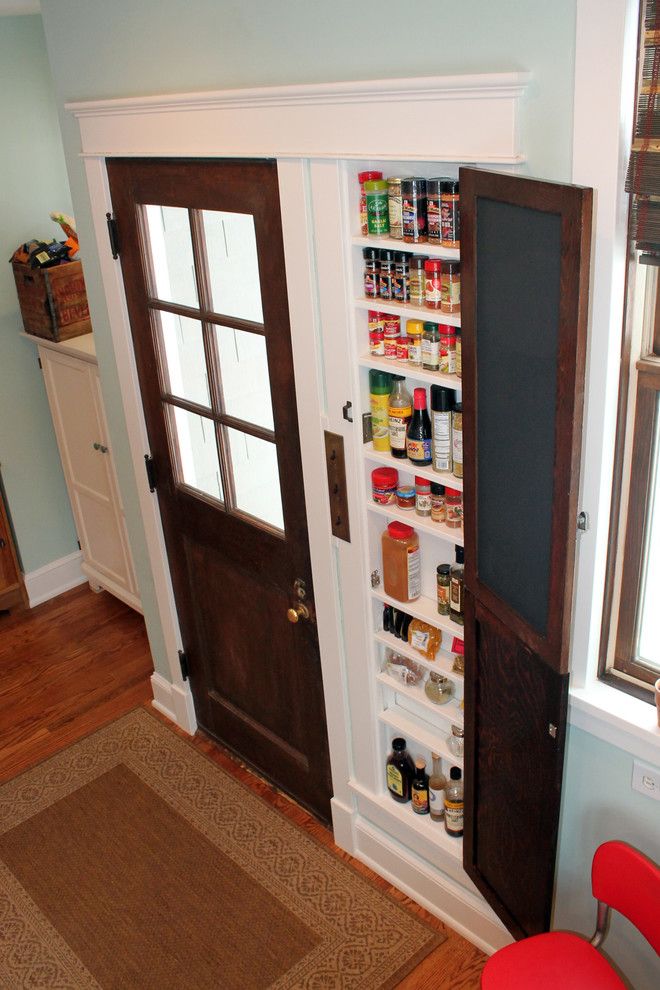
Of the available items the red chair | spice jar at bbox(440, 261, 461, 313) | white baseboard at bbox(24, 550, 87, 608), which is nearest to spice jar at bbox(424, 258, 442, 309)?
spice jar at bbox(440, 261, 461, 313)

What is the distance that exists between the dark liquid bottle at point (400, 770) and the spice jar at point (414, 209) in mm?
1411

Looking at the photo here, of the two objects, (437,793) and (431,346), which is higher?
(431,346)

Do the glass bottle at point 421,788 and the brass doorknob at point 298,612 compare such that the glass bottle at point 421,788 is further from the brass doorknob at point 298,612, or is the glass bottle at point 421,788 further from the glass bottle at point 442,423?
the glass bottle at point 442,423

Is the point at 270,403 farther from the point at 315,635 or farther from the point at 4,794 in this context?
the point at 4,794

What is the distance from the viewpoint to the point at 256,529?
8.76 ft

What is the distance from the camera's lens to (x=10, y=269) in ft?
12.6

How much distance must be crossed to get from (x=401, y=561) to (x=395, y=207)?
849 mm

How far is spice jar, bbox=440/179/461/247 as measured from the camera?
1.83 metres

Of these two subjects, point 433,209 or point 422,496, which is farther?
point 422,496

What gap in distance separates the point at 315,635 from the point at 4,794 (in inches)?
53.8

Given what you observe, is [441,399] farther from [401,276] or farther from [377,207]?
[377,207]

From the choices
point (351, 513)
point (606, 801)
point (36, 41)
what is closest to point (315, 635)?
point (351, 513)

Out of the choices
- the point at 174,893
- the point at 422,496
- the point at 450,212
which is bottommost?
the point at 174,893

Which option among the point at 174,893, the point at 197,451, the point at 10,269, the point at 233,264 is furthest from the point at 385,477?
the point at 10,269
